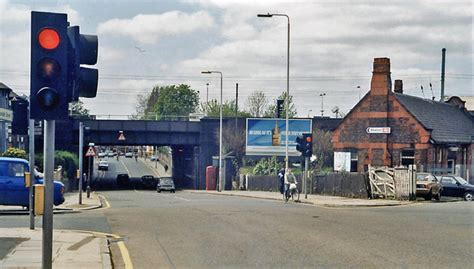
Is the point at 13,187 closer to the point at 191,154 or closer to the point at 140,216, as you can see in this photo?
the point at 140,216

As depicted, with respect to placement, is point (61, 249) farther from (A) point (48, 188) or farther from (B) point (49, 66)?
(B) point (49, 66)

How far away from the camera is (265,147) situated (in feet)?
225

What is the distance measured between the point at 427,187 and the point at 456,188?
4605mm

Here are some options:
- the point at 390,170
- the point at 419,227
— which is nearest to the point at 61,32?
the point at 419,227

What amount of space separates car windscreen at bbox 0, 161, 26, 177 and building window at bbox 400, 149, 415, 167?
1274 inches

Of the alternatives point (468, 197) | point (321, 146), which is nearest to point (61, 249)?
point (468, 197)

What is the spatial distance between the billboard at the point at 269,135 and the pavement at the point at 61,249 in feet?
168

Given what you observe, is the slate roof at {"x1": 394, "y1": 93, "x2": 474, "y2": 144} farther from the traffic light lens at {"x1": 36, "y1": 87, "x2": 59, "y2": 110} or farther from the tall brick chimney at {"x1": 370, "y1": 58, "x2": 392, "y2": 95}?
the traffic light lens at {"x1": 36, "y1": 87, "x2": 59, "y2": 110}

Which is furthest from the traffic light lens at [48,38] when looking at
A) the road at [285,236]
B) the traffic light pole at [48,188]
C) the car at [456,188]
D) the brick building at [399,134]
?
the brick building at [399,134]

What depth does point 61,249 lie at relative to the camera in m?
14.0

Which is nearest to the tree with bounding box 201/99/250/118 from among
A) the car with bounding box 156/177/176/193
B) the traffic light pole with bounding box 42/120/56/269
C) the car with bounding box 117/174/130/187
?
the car with bounding box 117/174/130/187

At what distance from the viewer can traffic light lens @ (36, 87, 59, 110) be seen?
7804mm

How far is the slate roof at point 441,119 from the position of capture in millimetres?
50188

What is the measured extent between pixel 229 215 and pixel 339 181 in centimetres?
1618
